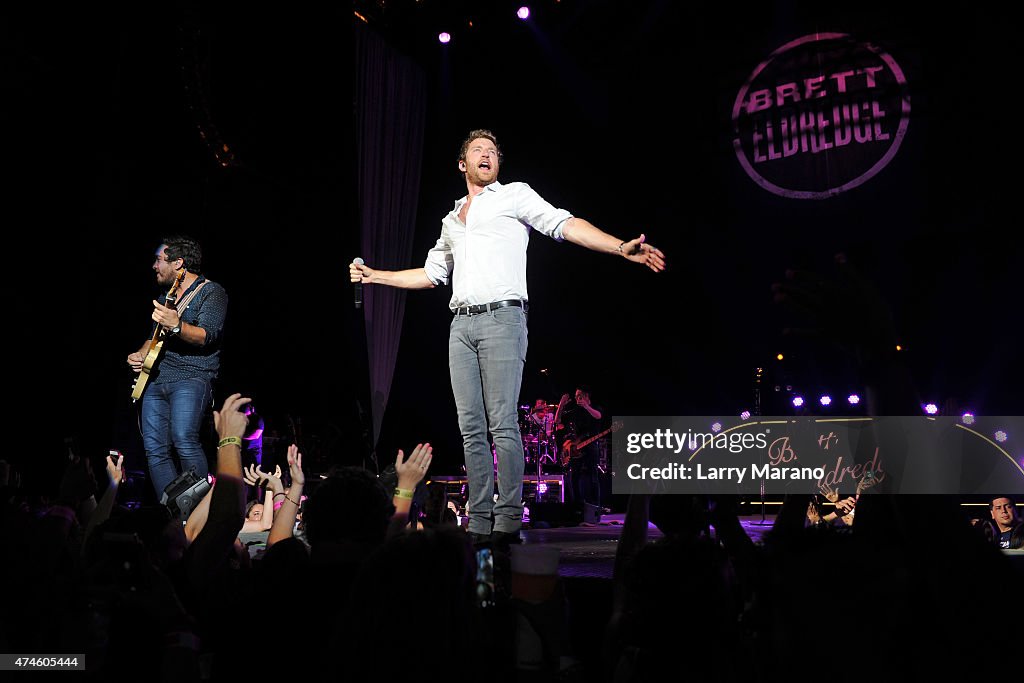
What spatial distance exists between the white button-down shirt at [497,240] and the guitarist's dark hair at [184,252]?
6.08 feet

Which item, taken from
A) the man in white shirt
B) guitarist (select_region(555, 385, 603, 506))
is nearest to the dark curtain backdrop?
guitarist (select_region(555, 385, 603, 506))

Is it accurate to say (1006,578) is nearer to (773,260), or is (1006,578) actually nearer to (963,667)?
(963,667)

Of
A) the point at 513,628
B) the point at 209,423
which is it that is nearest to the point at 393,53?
the point at 209,423

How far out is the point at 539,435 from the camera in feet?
31.6

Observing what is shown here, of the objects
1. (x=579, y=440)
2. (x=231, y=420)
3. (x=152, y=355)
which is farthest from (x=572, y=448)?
(x=231, y=420)

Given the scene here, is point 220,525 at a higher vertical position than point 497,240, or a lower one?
lower

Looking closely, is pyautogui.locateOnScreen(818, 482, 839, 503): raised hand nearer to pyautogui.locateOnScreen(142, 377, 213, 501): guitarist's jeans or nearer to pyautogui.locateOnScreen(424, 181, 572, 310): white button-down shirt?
pyautogui.locateOnScreen(424, 181, 572, 310): white button-down shirt

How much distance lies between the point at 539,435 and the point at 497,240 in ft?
19.9

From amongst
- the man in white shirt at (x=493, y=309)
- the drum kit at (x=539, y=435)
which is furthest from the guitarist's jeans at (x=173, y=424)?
the drum kit at (x=539, y=435)

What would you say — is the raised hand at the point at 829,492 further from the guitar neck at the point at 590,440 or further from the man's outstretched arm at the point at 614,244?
the man's outstretched arm at the point at 614,244

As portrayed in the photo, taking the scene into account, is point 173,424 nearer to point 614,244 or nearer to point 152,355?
point 152,355

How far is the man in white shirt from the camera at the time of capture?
11.7 feet

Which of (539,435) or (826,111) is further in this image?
(539,435)

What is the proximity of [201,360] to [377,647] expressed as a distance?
12.1 ft
